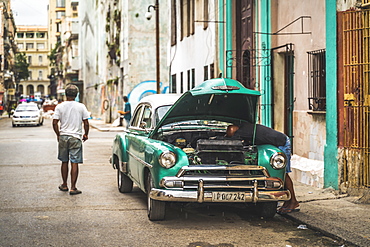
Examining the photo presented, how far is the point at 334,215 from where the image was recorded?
26.5 feet

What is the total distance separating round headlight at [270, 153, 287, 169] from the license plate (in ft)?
1.98

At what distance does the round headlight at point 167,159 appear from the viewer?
7445 mm

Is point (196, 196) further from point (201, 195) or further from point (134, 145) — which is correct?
point (134, 145)

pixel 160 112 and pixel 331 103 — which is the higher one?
pixel 331 103

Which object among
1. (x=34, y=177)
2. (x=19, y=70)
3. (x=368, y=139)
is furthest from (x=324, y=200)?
(x=19, y=70)

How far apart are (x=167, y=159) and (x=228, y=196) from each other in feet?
2.87

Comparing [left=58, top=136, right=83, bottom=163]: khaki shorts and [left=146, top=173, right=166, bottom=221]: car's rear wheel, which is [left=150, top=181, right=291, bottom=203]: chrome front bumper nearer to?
[left=146, top=173, right=166, bottom=221]: car's rear wheel

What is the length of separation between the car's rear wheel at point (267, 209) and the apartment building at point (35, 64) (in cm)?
15097

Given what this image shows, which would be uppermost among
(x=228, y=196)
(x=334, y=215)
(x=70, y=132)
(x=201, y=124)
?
(x=201, y=124)

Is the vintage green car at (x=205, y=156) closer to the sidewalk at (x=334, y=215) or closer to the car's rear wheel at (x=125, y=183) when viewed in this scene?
the sidewalk at (x=334, y=215)

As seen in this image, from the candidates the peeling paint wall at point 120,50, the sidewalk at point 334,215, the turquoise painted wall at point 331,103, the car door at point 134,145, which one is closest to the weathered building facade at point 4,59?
the peeling paint wall at point 120,50

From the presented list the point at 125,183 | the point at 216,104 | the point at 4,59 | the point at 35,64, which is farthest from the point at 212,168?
the point at 35,64

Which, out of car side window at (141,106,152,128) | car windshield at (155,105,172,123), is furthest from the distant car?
car windshield at (155,105,172,123)

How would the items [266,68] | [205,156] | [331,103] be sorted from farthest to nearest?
1. [266,68]
2. [331,103]
3. [205,156]
